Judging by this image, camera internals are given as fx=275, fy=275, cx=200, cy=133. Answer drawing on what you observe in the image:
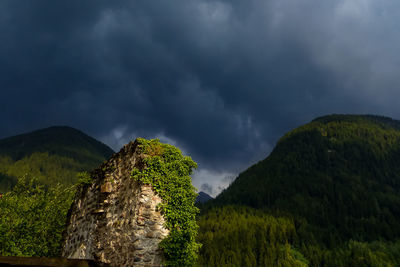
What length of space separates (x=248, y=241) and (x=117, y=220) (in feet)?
394

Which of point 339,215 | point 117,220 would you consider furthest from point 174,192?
point 339,215

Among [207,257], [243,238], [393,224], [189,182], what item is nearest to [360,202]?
[393,224]

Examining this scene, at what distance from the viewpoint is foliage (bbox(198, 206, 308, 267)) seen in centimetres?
10706

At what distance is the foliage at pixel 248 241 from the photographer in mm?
107062

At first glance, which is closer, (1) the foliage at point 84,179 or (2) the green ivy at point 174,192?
(2) the green ivy at point 174,192

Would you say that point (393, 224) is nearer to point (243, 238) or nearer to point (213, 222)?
point (243, 238)

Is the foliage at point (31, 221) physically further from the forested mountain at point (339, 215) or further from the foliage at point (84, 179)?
the forested mountain at point (339, 215)

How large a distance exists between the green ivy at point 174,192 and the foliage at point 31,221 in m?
8.90

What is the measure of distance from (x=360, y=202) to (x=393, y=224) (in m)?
26.9

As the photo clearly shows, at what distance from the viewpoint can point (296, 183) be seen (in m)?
199

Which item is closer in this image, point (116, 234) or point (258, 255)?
point (116, 234)

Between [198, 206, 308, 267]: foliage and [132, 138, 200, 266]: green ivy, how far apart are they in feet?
334

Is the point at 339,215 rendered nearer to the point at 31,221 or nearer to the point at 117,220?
the point at 31,221

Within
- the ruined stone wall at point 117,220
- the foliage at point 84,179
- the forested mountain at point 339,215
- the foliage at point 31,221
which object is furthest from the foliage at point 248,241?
the ruined stone wall at point 117,220
